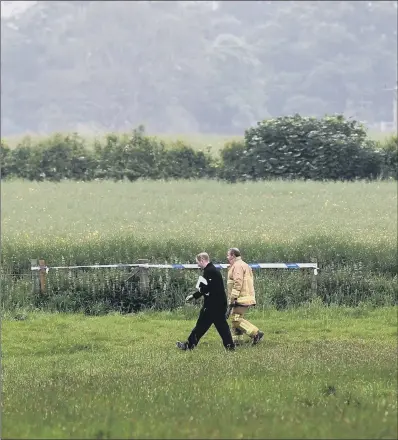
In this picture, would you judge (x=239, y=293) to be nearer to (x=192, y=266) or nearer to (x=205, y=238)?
(x=192, y=266)

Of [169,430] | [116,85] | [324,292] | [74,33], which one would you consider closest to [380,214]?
[324,292]

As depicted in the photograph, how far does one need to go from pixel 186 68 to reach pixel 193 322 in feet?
446

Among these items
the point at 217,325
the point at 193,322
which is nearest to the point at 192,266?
the point at 193,322

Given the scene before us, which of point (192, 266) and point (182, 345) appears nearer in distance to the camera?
point (182, 345)

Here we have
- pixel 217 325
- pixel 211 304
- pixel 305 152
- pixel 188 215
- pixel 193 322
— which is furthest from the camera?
pixel 305 152

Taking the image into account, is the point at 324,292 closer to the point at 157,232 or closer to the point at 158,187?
the point at 157,232

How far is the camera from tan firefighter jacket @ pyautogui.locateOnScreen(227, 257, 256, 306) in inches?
783

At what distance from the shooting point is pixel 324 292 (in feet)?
87.5

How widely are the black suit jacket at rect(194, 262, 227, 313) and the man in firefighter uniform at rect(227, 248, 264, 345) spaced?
A: 84cm

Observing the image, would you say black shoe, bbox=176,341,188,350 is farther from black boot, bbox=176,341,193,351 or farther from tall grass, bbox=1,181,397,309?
tall grass, bbox=1,181,397,309

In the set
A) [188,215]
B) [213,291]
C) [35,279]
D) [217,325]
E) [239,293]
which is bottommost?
[217,325]

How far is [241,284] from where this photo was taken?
20062 millimetres

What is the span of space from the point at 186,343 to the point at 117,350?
4.95 ft

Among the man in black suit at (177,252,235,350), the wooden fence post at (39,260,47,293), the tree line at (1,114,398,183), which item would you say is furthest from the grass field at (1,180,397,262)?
the man in black suit at (177,252,235,350)
